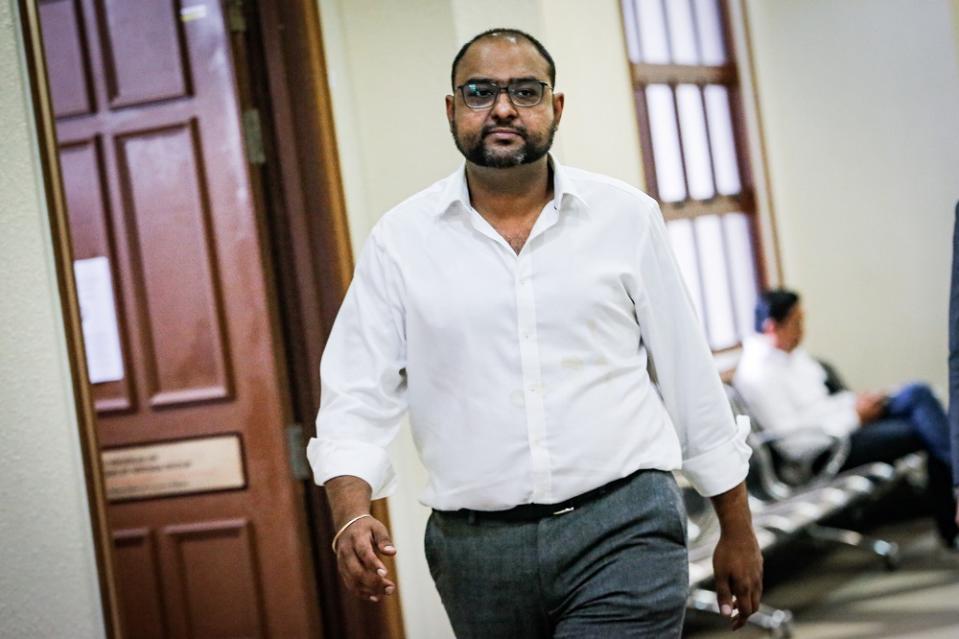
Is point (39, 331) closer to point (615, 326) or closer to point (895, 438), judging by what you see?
point (615, 326)

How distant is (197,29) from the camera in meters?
3.60

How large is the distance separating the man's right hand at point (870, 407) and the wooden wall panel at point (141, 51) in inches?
121

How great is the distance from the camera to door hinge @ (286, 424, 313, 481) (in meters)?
3.62

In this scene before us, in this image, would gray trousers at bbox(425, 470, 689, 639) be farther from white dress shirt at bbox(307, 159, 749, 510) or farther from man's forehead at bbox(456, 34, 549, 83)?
man's forehead at bbox(456, 34, 549, 83)

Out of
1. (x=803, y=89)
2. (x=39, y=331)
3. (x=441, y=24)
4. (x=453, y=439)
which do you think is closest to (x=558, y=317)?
(x=453, y=439)

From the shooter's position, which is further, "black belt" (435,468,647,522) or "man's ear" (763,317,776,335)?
"man's ear" (763,317,776,335)

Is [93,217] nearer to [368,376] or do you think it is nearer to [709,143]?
[368,376]

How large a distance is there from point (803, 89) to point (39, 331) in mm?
4587

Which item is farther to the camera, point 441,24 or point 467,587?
point 441,24

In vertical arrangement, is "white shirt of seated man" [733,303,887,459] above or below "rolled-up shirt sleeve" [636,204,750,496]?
below

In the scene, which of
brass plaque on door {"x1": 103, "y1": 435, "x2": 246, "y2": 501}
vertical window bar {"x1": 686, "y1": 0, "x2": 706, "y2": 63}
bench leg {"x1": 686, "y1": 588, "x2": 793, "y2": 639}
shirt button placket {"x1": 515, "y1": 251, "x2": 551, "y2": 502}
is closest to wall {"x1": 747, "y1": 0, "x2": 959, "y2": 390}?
vertical window bar {"x1": 686, "y1": 0, "x2": 706, "y2": 63}

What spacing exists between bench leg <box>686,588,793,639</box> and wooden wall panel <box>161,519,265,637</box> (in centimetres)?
140

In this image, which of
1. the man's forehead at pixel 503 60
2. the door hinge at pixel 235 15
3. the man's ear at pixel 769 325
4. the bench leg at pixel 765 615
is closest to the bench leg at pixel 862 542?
the bench leg at pixel 765 615

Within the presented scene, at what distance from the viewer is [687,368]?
85.1 inches
